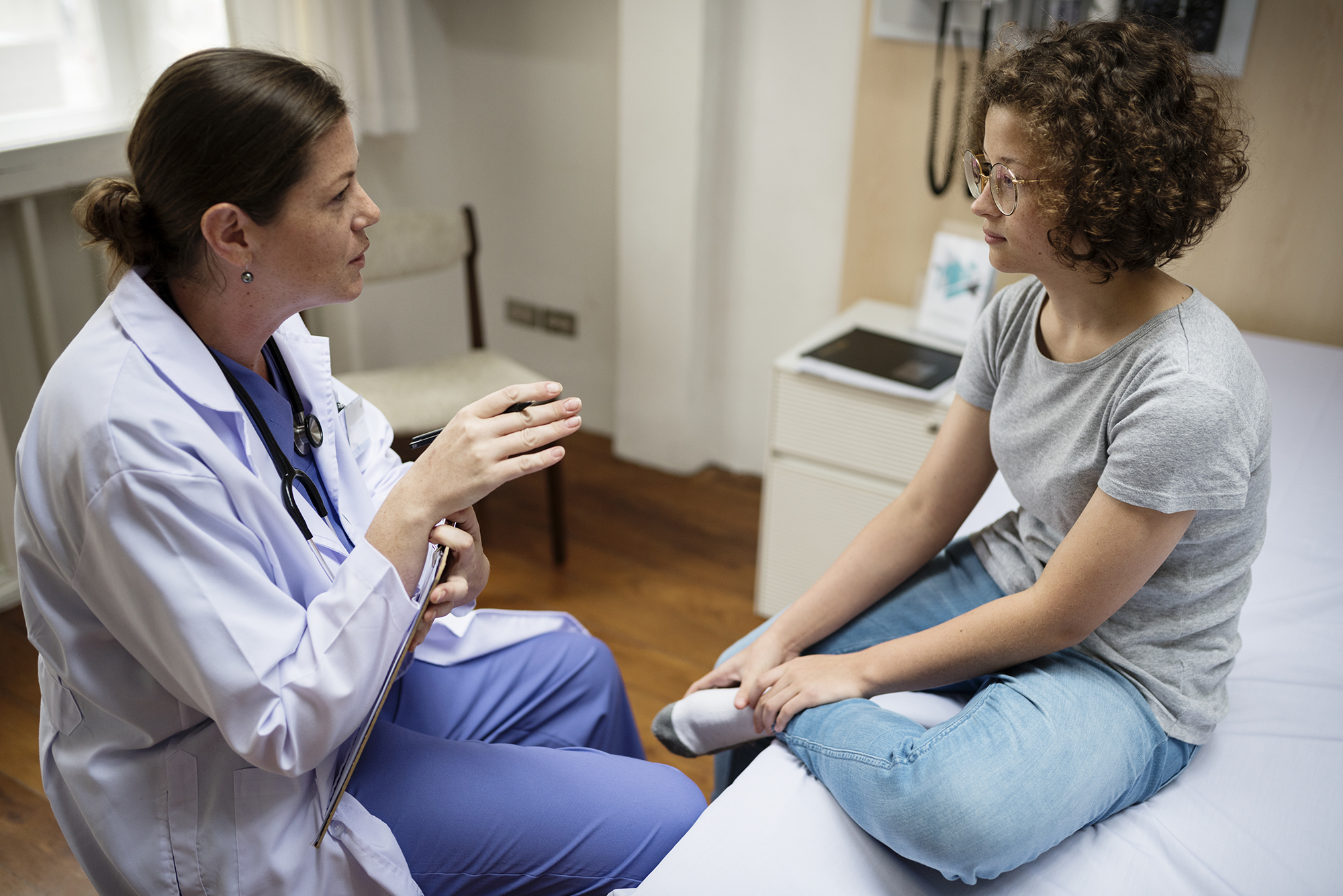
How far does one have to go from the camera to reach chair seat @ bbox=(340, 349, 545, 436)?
7.42 ft

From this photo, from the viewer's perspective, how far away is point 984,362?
136 centimetres

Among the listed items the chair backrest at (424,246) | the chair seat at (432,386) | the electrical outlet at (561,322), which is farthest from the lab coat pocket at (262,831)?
the electrical outlet at (561,322)

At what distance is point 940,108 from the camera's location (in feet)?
7.61

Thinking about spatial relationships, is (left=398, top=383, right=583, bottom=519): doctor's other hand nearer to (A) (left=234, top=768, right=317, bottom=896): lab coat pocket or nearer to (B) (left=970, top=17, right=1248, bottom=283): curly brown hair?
(A) (left=234, top=768, right=317, bottom=896): lab coat pocket

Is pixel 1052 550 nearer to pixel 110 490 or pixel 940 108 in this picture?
pixel 110 490

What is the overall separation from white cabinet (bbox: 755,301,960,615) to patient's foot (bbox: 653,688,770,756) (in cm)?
88

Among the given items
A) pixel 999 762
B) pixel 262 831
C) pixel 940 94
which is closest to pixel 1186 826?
pixel 999 762

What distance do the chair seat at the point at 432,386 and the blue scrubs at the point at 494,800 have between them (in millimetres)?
984

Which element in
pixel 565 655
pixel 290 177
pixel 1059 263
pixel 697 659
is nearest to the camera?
pixel 290 177

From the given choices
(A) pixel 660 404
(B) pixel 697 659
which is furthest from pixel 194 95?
(A) pixel 660 404

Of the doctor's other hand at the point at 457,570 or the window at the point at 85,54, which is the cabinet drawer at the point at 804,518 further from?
the window at the point at 85,54

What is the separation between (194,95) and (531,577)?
162cm

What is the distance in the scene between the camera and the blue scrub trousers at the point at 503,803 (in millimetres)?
1134

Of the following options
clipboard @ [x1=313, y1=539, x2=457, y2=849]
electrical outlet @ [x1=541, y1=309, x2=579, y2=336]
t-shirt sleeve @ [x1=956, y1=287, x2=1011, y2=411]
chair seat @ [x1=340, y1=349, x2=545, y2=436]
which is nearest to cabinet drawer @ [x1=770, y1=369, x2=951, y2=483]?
chair seat @ [x1=340, y1=349, x2=545, y2=436]
